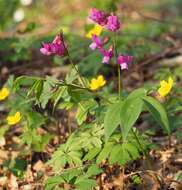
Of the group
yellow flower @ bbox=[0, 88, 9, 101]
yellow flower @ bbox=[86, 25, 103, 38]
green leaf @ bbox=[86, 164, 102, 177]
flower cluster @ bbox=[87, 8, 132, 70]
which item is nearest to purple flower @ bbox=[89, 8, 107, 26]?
flower cluster @ bbox=[87, 8, 132, 70]

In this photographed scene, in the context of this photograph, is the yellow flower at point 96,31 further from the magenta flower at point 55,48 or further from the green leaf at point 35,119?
the magenta flower at point 55,48

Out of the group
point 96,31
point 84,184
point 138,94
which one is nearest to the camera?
point 138,94

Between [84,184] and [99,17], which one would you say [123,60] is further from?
[84,184]

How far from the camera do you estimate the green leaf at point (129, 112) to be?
2.50 meters

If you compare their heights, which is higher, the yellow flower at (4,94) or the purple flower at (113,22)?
the purple flower at (113,22)

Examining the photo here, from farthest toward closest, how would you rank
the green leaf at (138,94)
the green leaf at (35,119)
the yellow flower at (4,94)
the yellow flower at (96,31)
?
the yellow flower at (96,31)
the yellow flower at (4,94)
the green leaf at (35,119)
the green leaf at (138,94)

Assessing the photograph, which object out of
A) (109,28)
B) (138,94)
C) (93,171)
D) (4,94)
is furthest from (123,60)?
(4,94)

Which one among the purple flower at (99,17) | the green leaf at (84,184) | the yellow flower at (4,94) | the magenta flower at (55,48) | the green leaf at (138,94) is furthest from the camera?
the yellow flower at (4,94)

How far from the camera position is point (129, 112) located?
255 cm

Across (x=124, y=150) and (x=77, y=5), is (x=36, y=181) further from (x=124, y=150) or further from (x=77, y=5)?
(x=77, y=5)

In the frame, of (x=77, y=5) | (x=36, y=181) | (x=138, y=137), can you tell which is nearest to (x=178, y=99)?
(x=138, y=137)

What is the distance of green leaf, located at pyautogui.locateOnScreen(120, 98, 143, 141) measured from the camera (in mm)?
2502

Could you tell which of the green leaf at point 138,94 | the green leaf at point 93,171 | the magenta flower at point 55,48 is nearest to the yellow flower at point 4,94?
the magenta flower at point 55,48

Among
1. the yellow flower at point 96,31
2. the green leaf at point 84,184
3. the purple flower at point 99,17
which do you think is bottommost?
the green leaf at point 84,184
